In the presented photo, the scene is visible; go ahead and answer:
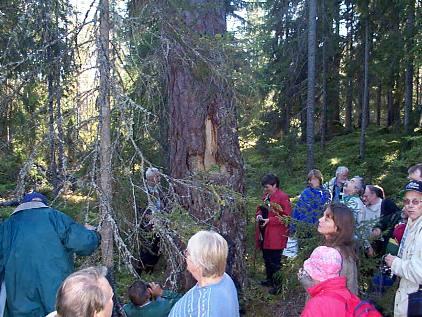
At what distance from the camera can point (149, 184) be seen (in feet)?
13.8

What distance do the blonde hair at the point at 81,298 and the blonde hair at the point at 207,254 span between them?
2.33 ft

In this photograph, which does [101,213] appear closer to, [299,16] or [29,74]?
[29,74]

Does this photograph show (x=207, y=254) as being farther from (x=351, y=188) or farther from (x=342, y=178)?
(x=342, y=178)

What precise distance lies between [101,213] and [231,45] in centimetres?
199

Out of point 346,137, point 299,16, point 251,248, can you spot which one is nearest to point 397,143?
point 346,137

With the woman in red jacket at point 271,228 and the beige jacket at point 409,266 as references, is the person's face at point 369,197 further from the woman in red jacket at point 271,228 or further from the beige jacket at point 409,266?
the beige jacket at point 409,266

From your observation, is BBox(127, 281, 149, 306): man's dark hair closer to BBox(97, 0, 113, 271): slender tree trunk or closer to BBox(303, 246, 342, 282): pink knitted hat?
BBox(97, 0, 113, 271): slender tree trunk

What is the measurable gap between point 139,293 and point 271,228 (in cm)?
319

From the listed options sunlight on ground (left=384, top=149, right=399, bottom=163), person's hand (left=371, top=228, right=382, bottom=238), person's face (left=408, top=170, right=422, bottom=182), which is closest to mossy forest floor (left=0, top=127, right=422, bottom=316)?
sunlight on ground (left=384, top=149, right=399, bottom=163)

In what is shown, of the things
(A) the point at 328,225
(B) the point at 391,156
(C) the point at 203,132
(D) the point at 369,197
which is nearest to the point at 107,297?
(A) the point at 328,225

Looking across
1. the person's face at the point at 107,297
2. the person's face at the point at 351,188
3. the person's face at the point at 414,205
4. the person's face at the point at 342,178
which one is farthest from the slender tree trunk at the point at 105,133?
the person's face at the point at 342,178

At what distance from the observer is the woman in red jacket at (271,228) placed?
21.3 feet

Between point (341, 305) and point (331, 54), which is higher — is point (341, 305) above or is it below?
below

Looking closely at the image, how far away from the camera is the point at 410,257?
11.3 ft
